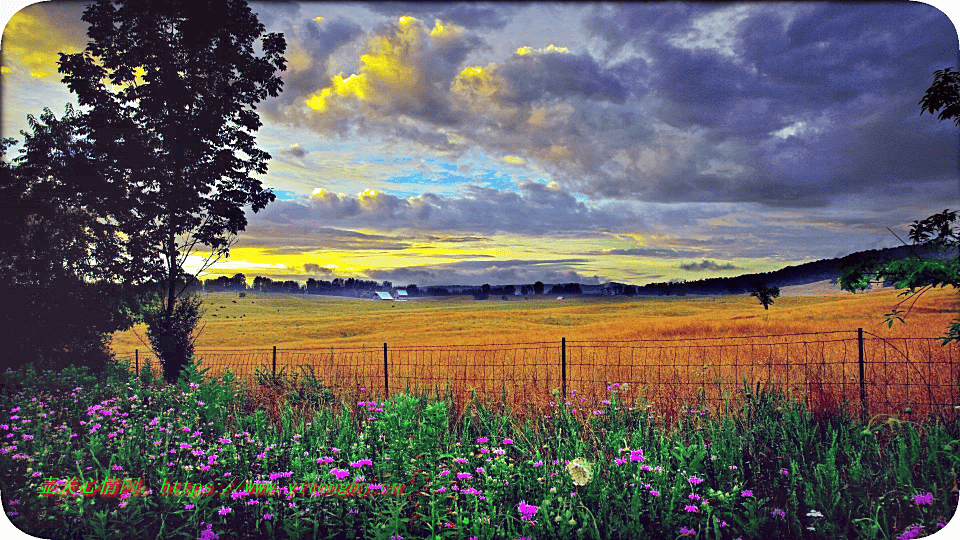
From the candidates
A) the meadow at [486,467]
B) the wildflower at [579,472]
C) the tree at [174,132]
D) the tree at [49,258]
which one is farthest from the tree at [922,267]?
the tree at [49,258]

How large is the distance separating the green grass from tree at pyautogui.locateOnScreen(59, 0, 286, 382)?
399 cm

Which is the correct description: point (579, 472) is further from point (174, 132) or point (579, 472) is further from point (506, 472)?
point (174, 132)

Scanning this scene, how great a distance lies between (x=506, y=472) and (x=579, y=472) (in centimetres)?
60

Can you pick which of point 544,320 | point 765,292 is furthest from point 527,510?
point 765,292

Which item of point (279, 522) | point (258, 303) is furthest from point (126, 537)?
point (258, 303)

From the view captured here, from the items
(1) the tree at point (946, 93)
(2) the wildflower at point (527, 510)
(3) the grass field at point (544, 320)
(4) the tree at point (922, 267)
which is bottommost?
(3) the grass field at point (544, 320)

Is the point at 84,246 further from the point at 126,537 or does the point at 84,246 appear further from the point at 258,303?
the point at 258,303

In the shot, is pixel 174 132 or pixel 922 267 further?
pixel 174 132

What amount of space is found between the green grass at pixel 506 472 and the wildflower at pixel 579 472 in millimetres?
33

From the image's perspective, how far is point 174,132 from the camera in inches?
377

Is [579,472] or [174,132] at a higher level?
[174,132]

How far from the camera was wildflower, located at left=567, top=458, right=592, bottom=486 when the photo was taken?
403 centimetres

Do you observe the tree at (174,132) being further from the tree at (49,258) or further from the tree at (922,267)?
the tree at (922,267)

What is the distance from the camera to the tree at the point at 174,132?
30.2ft
